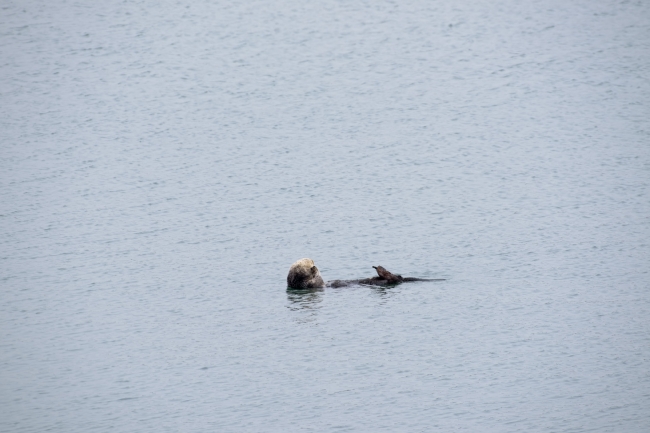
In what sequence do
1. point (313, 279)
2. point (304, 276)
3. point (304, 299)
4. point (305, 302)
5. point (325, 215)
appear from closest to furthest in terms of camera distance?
point (305, 302)
point (304, 299)
point (304, 276)
point (313, 279)
point (325, 215)

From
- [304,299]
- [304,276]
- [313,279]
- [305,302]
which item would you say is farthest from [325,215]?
[305,302]

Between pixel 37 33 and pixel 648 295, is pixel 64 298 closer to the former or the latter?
pixel 648 295

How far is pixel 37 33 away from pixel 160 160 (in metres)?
22.1

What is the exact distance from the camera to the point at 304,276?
22438mm

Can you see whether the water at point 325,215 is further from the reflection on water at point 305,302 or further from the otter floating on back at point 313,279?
the otter floating on back at point 313,279

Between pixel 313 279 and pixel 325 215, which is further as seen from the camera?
pixel 325 215

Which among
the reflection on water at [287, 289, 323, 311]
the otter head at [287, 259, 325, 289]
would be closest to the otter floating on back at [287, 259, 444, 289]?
the otter head at [287, 259, 325, 289]

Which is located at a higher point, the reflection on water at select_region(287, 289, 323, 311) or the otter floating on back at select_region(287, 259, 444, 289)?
the otter floating on back at select_region(287, 259, 444, 289)

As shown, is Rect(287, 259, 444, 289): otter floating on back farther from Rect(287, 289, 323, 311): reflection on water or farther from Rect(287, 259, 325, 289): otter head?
Rect(287, 289, 323, 311): reflection on water

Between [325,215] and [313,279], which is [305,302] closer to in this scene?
[313,279]

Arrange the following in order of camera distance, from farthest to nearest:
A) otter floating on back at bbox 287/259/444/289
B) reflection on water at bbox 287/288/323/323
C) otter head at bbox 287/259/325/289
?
1. otter head at bbox 287/259/325/289
2. otter floating on back at bbox 287/259/444/289
3. reflection on water at bbox 287/288/323/323

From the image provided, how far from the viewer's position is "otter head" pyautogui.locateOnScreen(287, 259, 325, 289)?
22.4 meters

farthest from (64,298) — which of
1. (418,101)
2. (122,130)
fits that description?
(418,101)

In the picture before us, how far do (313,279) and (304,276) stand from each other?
10.7 inches
